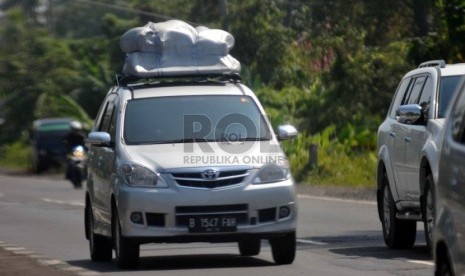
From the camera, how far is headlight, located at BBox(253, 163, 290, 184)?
43.3 ft

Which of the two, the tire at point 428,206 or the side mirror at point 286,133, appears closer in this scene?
the tire at point 428,206

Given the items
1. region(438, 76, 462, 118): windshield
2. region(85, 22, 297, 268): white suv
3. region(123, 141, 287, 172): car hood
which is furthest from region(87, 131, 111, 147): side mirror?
region(438, 76, 462, 118): windshield

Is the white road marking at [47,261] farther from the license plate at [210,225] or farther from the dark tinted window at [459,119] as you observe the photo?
the dark tinted window at [459,119]

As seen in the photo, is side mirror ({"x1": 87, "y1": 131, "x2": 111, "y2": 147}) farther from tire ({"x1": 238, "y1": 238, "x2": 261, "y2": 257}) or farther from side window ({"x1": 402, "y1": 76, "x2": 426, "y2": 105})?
side window ({"x1": 402, "y1": 76, "x2": 426, "y2": 105})

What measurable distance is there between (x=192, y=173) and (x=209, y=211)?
383mm

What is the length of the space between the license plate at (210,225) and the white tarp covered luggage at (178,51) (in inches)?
88.7

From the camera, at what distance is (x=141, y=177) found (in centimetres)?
1312

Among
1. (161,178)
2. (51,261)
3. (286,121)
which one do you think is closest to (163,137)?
(161,178)

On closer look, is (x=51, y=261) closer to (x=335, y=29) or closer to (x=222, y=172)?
(x=222, y=172)

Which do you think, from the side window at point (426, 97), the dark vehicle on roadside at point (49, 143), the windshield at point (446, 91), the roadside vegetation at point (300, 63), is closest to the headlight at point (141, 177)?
the side window at point (426, 97)

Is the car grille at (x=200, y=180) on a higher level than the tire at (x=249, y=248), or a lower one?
higher

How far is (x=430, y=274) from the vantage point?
39.8 feet

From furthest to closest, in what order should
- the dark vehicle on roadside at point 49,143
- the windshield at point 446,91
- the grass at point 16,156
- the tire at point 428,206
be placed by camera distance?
the grass at point 16,156, the dark vehicle on roadside at point 49,143, the windshield at point 446,91, the tire at point 428,206

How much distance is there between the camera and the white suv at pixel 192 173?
1305 cm
